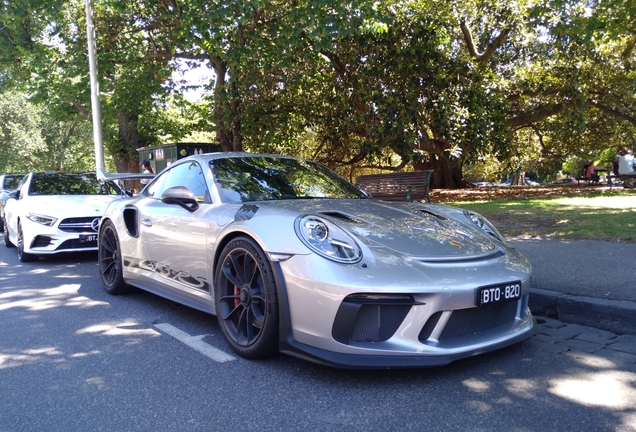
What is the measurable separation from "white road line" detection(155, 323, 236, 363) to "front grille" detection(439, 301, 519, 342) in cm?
150

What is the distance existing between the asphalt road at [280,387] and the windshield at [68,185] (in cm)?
456

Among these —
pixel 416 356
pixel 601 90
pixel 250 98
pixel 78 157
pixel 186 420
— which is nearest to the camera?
pixel 186 420

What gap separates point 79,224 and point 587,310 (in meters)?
6.76

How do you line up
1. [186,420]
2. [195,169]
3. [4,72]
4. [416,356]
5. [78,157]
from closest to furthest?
[186,420], [416,356], [195,169], [4,72], [78,157]

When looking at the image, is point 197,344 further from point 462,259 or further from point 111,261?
point 111,261

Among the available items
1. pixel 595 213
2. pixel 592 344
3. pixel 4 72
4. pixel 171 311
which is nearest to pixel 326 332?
pixel 592 344

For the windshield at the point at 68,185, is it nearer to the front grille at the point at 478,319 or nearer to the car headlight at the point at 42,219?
the car headlight at the point at 42,219

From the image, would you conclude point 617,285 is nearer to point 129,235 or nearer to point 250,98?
point 129,235

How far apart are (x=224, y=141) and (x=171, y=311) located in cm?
1189

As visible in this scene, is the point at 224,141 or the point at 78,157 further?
the point at 78,157

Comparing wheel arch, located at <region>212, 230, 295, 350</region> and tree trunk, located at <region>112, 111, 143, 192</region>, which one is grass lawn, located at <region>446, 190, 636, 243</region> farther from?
tree trunk, located at <region>112, 111, 143, 192</region>

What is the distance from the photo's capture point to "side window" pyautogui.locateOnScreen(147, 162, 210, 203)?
4.50 meters

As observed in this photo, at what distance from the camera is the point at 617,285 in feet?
16.1

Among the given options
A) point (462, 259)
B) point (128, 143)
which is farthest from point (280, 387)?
point (128, 143)
